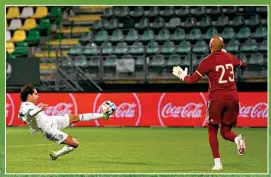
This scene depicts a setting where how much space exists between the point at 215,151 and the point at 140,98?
11.6 m

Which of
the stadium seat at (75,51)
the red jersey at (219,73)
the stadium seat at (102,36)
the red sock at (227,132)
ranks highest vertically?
the stadium seat at (102,36)

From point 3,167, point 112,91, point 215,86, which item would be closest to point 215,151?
point 215,86

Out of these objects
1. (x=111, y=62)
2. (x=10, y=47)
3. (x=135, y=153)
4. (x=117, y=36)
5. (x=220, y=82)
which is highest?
(x=117, y=36)

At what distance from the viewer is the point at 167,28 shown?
1063 inches

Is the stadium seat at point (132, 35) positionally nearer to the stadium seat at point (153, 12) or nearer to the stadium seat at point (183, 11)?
the stadium seat at point (153, 12)

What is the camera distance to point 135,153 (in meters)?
14.4

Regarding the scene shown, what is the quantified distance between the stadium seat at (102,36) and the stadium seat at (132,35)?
2.41 feet

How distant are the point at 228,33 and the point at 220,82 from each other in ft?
52.3

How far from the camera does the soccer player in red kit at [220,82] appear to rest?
1027cm

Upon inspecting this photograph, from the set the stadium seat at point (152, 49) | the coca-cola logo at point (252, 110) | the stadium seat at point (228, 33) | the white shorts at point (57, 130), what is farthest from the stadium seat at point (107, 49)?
the white shorts at point (57, 130)

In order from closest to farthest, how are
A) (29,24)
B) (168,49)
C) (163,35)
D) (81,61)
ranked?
(81,61) < (168,49) < (163,35) < (29,24)

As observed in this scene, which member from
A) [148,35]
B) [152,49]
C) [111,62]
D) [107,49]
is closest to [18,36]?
[107,49]

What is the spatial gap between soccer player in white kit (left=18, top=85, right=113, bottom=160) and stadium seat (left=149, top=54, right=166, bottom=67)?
1323 cm

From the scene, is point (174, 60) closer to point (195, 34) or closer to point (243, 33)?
point (195, 34)
